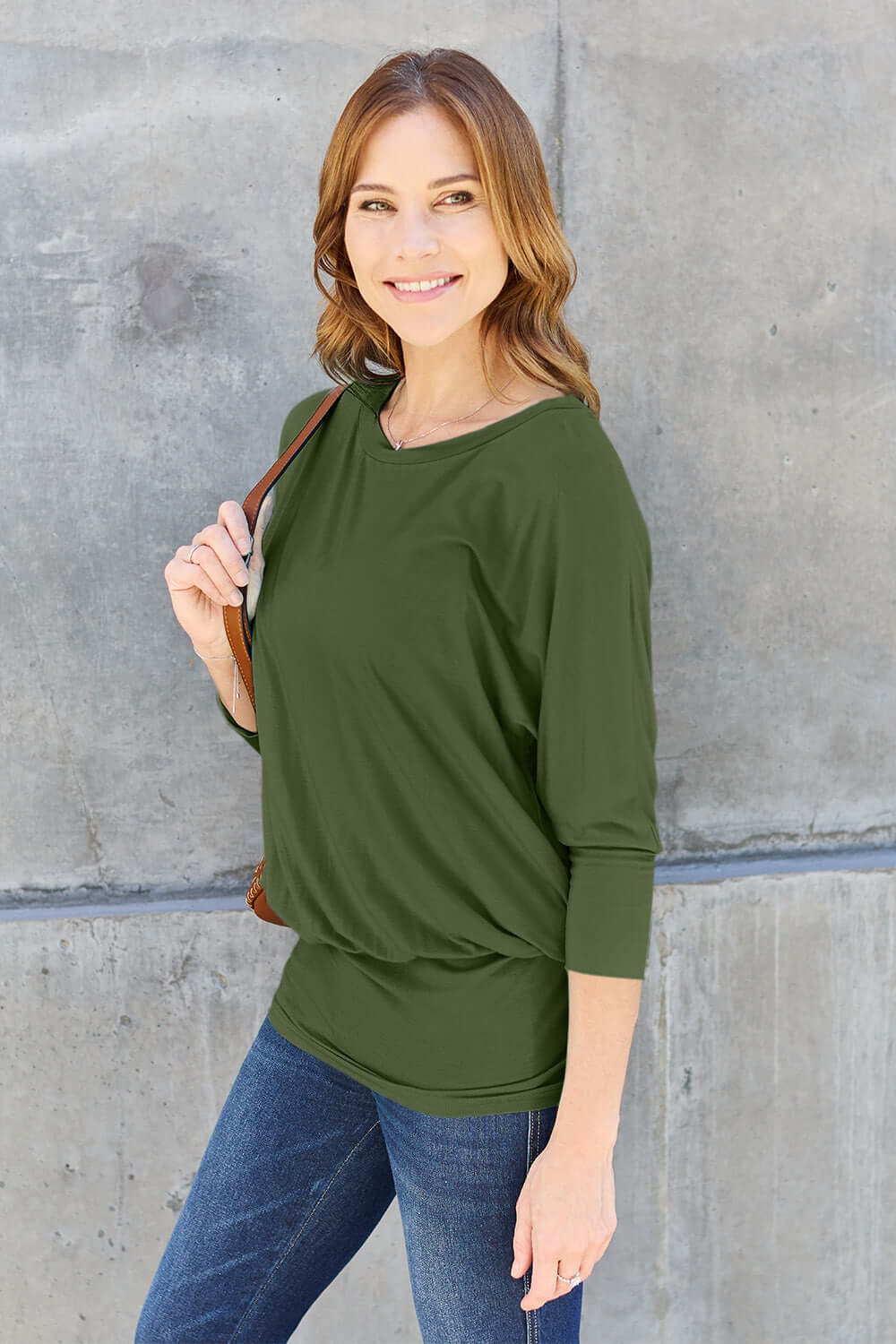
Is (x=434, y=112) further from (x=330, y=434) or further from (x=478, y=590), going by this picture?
(x=478, y=590)

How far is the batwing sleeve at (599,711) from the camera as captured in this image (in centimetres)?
114

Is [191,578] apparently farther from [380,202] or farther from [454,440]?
[380,202]

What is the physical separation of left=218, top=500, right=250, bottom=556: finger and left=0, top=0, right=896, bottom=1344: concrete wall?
0.79 m

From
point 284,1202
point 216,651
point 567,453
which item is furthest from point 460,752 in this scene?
point 284,1202

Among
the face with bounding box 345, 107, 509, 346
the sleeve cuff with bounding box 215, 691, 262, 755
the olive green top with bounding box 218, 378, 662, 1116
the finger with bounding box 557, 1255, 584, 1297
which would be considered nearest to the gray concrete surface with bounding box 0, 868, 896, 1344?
the sleeve cuff with bounding box 215, 691, 262, 755

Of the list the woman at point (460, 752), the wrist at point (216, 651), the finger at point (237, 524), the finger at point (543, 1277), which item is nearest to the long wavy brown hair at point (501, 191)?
the woman at point (460, 752)


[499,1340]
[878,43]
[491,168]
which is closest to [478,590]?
[491,168]

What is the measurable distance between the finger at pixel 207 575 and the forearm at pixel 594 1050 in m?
0.63

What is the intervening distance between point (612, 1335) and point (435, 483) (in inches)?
82.3

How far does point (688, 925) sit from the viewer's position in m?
2.24

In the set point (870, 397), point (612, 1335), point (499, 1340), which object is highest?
point (870, 397)

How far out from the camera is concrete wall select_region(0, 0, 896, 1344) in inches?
79.5

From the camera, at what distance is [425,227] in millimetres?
1249

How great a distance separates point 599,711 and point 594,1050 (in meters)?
0.38
